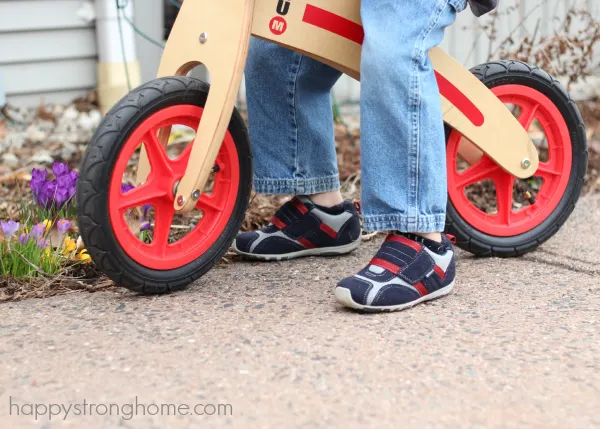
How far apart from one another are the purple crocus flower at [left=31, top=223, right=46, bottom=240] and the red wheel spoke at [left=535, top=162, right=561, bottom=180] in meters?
1.29

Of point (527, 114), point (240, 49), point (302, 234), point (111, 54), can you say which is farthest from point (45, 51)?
point (527, 114)

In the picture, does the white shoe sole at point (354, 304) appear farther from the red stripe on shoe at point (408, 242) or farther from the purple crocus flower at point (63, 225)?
the purple crocus flower at point (63, 225)

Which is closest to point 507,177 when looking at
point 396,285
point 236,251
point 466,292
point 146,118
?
point 466,292

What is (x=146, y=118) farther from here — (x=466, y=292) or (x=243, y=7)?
(x=466, y=292)

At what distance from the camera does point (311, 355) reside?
1.58 metres

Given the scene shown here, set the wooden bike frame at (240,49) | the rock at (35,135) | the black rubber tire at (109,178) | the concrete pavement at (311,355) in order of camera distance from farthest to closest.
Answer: the rock at (35,135) < the wooden bike frame at (240,49) < the black rubber tire at (109,178) < the concrete pavement at (311,355)

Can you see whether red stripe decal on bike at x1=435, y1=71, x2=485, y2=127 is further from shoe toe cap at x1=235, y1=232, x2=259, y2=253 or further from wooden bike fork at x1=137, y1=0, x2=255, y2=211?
shoe toe cap at x1=235, y1=232, x2=259, y2=253

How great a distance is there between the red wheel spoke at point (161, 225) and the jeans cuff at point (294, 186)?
1.31ft

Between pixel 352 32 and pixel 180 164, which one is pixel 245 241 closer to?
pixel 180 164

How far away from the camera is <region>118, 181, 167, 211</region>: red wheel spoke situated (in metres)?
1.83

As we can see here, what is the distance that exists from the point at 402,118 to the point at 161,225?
58 centimetres

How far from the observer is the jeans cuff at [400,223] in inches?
74.8

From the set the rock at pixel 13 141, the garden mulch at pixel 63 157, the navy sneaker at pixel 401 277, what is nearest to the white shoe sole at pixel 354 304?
the navy sneaker at pixel 401 277

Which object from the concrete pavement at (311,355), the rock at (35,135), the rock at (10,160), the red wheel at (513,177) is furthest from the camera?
the rock at (35,135)
